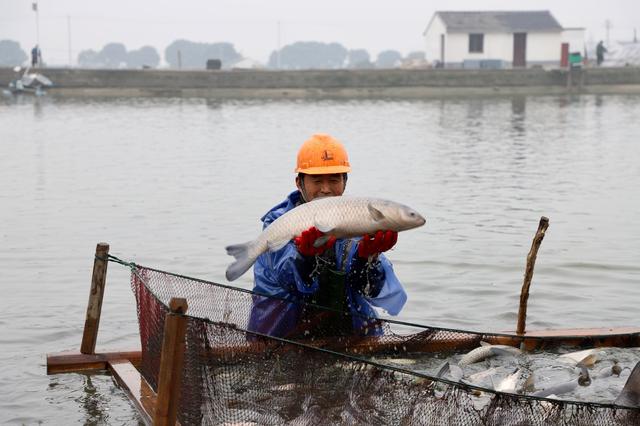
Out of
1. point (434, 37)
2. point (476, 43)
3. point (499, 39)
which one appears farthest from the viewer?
point (434, 37)

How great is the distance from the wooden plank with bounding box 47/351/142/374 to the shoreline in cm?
5481

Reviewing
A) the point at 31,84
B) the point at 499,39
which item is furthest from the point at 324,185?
the point at 499,39

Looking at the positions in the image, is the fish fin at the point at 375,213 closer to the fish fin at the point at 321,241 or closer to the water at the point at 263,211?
the fish fin at the point at 321,241

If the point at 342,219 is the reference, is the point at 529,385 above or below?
below

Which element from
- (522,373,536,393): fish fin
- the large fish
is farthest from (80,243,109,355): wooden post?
(522,373,536,393): fish fin

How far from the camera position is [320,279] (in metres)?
7.35

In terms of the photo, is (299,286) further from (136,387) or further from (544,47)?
(544,47)

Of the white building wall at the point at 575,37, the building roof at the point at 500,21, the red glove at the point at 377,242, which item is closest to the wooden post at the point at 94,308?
the red glove at the point at 377,242

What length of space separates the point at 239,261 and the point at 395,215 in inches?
41.1

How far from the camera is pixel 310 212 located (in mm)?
6320

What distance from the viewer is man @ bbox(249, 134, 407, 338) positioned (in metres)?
7.04

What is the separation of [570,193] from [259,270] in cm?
1451

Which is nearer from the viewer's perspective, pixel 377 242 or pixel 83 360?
pixel 377 242

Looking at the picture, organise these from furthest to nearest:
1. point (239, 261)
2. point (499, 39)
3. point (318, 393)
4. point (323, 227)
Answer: point (499, 39)
point (239, 261)
point (323, 227)
point (318, 393)
